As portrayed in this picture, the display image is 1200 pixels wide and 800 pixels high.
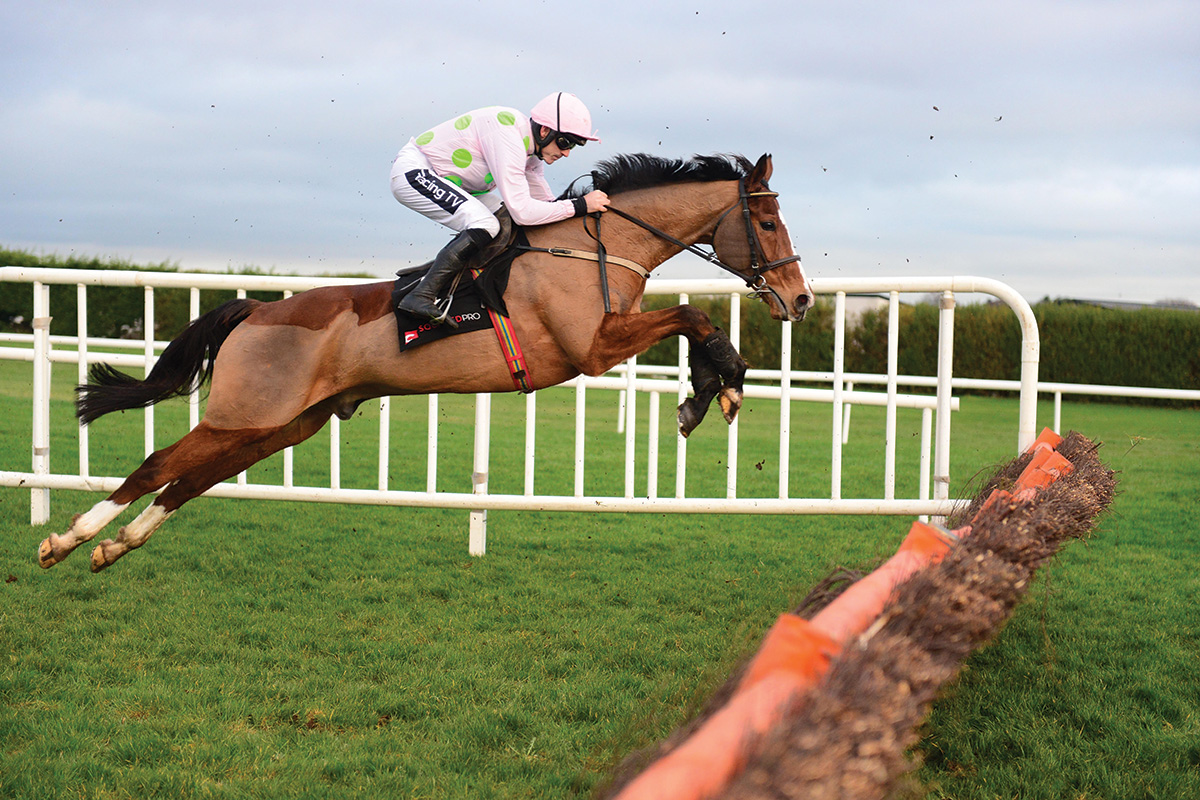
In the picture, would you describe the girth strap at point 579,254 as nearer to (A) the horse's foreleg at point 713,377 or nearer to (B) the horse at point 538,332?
(B) the horse at point 538,332

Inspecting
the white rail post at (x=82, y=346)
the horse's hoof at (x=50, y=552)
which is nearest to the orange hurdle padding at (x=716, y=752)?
the horse's hoof at (x=50, y=552)

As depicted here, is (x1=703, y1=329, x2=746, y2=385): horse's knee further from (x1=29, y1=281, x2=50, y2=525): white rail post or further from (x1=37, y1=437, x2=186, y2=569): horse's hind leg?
(x1=29, y1=281, x2=50, y2=525): white rail post

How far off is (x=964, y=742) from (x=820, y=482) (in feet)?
17.3

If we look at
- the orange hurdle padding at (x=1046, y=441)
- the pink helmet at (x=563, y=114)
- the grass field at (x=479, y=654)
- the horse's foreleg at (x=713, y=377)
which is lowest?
the grass field at (x=479, y=654)

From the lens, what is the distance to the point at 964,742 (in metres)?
2.70

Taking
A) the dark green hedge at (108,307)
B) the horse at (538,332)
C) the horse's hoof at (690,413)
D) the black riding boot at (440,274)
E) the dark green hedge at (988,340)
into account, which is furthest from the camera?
the dark green hedge at (988,340)

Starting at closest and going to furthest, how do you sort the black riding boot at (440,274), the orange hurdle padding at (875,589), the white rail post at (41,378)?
the orange hurdle padding at (875,589)
the black riding boot at (440,274)
the white rail post at (41,378)

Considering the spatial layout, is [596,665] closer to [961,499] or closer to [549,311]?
[549,311]

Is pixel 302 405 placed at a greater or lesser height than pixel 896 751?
greater

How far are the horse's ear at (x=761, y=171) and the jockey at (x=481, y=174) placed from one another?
22.0 inches

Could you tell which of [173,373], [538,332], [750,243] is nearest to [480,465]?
[173,373]

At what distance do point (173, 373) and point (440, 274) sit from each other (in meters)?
1.32

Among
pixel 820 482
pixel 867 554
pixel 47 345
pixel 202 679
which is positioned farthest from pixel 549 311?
pixel 820 482

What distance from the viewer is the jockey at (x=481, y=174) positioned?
3.11 meters
